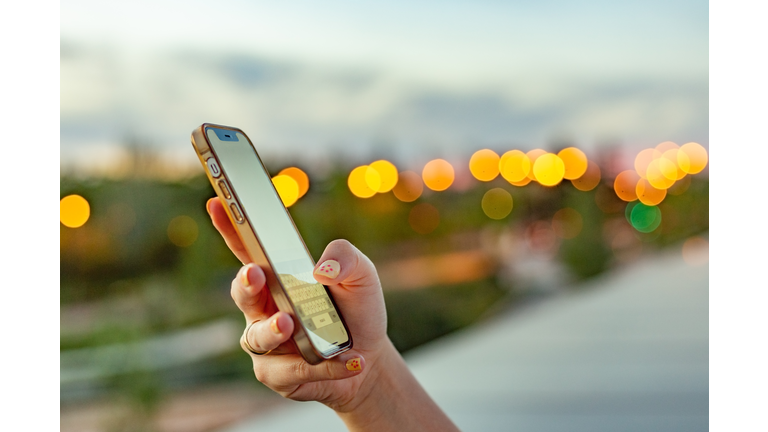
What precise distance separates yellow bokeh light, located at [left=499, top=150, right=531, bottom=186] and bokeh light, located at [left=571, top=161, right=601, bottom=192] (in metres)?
0.26

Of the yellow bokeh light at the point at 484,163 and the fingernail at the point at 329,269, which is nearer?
the fingernail at the point at 329,269

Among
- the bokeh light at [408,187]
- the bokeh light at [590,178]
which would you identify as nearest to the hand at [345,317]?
the bokeh light at [590,178]

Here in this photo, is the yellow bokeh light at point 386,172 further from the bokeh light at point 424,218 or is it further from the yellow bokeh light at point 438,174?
the bokeh light at point 424,218

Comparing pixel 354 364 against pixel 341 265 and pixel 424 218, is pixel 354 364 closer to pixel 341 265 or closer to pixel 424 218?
pixel 341 265

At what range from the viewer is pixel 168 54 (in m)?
2.09

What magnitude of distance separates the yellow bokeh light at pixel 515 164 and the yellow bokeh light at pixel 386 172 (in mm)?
528

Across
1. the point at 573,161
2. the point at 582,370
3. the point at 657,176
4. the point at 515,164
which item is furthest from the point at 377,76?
the point at 582,370

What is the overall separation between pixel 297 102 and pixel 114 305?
3.65 feet

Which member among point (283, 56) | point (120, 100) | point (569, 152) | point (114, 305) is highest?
point (283, 56)

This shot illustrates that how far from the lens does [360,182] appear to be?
2670mm

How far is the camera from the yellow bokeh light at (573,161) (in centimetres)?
224
